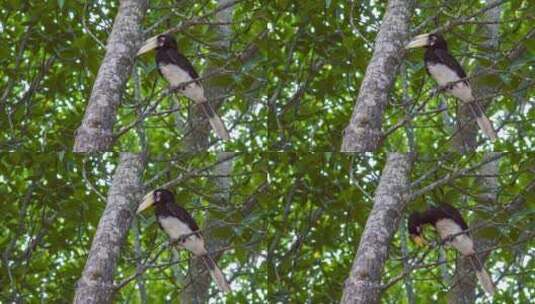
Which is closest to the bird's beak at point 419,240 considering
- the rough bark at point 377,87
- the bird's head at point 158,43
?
the rough bark at point 377,87

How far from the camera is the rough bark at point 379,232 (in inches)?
157

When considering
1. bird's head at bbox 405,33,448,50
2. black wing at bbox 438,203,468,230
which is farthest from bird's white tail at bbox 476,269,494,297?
bird's head at bbox 405,33,448,50

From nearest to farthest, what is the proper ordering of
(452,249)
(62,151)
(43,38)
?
(452,249)
(62,151)
(43,38)

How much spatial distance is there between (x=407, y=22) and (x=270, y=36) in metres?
0.57

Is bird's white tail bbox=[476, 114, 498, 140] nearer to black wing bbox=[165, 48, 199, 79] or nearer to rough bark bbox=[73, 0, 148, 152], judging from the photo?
black wing bbox=[165, 48, 199, 79]

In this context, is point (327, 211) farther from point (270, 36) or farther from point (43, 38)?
point (43, 38)

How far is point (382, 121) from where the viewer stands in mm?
4086

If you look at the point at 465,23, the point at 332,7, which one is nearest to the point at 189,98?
the point at 332,7

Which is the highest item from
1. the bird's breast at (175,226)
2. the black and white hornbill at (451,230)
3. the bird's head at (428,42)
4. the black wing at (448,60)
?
the bird's head at (428,42)

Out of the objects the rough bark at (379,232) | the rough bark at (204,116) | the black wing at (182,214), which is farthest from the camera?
the rough bark at (204,116)

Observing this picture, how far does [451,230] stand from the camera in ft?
13.2

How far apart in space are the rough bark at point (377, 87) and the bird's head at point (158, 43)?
0.76 meters

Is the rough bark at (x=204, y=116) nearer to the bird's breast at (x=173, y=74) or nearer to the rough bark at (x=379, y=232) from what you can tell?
the bird's breast at (x=173, y=74)

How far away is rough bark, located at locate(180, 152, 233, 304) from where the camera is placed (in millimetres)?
4152
